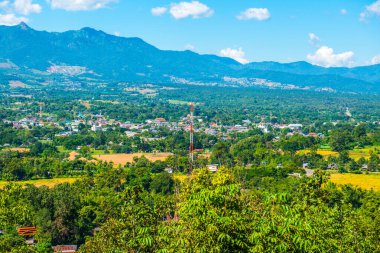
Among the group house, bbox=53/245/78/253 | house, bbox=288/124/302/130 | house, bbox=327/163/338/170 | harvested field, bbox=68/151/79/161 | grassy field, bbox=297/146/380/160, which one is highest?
house, bbox=53/245/78/253

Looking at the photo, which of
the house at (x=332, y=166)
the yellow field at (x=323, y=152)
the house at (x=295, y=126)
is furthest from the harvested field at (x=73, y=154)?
the house at (x=295, y=126)

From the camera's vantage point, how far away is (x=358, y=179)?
40.8 meters

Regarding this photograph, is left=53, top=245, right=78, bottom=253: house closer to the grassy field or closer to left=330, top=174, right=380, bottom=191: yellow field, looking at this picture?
Result: left=330, top=174, right=380, bottom=191: yellow field

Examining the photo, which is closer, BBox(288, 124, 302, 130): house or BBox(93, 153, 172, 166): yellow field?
BBox(93, 153, 172, 166): yellow field

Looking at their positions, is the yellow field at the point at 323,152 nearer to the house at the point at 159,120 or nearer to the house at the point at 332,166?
the house at the point at 332,166

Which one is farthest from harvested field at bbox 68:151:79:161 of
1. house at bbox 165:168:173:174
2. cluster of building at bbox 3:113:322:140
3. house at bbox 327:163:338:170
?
house at bbox 327:163:338:170

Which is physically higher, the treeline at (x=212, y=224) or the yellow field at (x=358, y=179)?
the treeline at (x=212, y=224)

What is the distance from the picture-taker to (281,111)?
117 metres

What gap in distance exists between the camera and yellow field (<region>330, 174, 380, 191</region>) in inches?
1503

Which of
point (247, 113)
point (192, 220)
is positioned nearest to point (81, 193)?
point (192, 220)

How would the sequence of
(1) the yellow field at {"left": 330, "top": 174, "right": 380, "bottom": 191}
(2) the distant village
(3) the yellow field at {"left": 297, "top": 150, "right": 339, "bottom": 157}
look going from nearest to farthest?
(1) the yellow field at {"left": 330, "top": 174, "right": 380, "bottom": 191}
(3) the yellow field at {"left": 297, "top": 150, "right": 339, "bottom": 157}
(2) the distant village

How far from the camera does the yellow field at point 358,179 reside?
125 feet

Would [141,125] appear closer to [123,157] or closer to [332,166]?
[123,157]

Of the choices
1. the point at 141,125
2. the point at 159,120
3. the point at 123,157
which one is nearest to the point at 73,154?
the point at 123,157
